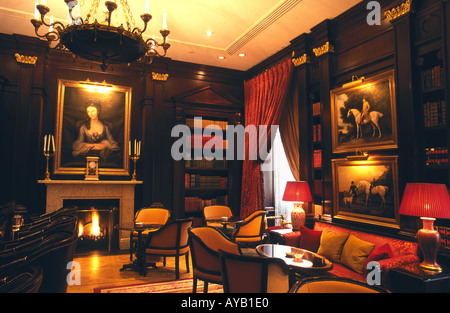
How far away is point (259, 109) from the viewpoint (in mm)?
5480

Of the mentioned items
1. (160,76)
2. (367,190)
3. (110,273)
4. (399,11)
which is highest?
(160,76)

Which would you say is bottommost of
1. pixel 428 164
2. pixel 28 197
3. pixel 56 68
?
pixel 28 197

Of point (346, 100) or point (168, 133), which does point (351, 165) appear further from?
point (168, 133)

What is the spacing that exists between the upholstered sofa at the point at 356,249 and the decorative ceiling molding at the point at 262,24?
2.80 metres

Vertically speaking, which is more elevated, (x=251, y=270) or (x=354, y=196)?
(x=354, y=196)

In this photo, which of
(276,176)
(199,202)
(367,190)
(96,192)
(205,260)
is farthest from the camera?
(199,202)

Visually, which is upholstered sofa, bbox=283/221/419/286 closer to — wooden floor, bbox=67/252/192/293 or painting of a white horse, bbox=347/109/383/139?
painting of a white horse, bbox=347/109/383/139

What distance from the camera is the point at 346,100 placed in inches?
147

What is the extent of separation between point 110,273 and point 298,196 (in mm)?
2673

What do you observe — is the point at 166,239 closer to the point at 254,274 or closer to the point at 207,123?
the point at 254,274

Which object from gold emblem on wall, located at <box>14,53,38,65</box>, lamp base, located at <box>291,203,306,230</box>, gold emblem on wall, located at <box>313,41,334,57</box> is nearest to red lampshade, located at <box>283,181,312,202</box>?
lamp base, located at <box>291,203,306,230</box>

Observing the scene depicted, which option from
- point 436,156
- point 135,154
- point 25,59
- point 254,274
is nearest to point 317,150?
point 436,156

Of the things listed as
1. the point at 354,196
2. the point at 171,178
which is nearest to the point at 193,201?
the point at 171,178

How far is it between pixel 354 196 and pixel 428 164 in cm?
89
